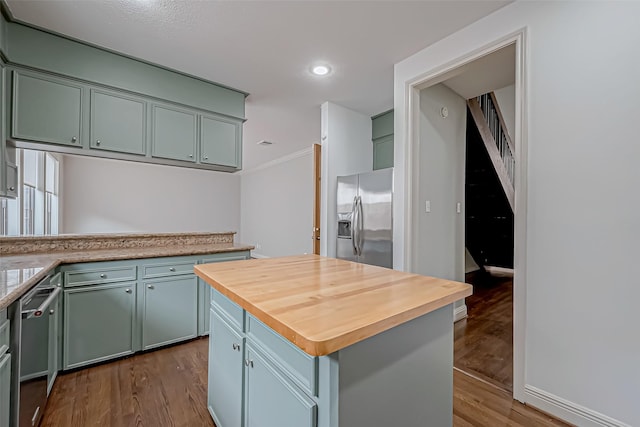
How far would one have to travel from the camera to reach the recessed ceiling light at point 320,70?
277cm

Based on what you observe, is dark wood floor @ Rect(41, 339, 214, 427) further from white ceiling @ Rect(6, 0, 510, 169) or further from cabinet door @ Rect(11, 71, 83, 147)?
white ceiling @ Rect(6, 0, 510, 169)

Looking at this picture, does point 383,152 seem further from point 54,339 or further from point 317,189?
point 54,339

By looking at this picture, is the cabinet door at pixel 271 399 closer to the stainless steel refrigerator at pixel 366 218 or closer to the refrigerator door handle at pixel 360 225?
the stainless steel refrigerator at pixel 366 218

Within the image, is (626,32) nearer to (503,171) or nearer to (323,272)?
(323,272)

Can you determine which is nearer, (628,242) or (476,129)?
(628,242)

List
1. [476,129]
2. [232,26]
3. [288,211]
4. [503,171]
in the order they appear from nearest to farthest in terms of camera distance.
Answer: [232,26] < [476,129] < [503,171] < [288,211]

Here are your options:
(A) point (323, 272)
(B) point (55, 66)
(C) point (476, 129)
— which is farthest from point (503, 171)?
(B) point (55, 66)

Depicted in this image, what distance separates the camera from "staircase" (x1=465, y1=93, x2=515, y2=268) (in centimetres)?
401

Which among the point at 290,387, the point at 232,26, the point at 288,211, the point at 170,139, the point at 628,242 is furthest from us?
the point at 288,211

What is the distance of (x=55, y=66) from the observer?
224 centimetres

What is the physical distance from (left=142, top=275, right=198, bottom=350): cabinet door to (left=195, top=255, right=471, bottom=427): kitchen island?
1321 millimetres

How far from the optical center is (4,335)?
1.19m

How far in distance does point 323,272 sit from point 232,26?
77.2 inches

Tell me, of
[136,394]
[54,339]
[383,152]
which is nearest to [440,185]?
[383,152]
